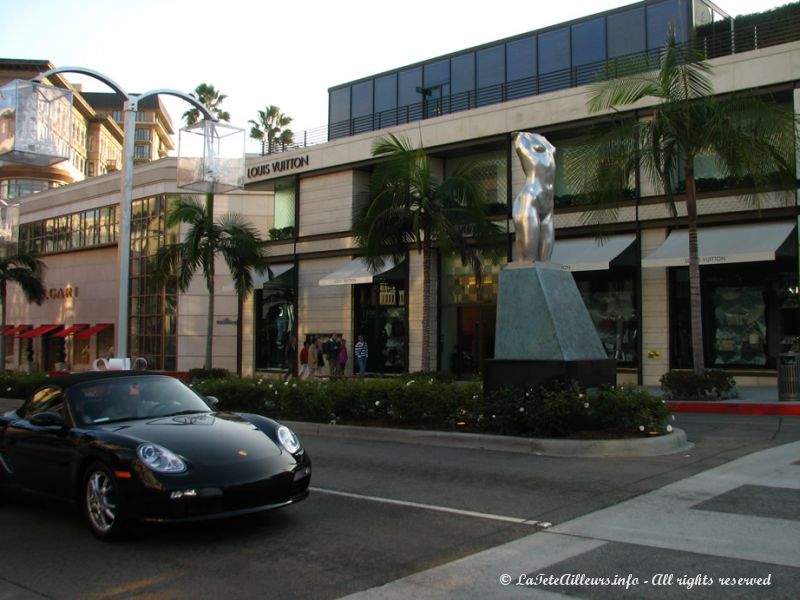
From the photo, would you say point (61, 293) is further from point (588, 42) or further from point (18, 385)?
point (588, 42)

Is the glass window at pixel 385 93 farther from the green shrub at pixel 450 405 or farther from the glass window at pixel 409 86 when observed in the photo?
the green shrub at pixel 450 405

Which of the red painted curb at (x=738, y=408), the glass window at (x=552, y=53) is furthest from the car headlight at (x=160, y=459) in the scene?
the glass window at (x=552, y=53)

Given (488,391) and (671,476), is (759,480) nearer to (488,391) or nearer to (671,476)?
(671,476)

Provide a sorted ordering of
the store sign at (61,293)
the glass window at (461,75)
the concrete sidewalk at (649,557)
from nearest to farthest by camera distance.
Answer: the concrete sidewalk at (649,557), the glass window at (461,75), the store sign at (61,293)

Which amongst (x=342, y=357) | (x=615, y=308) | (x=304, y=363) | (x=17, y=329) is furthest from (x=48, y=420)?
(x=17, y=329)

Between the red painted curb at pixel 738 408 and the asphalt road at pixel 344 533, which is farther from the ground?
the red painted curb at pixel 738 408

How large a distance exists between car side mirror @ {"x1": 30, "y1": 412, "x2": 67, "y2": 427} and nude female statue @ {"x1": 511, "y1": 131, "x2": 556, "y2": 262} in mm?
7984

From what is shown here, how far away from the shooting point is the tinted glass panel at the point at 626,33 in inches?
1085

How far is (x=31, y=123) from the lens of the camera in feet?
40.9

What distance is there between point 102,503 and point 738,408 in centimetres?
1332

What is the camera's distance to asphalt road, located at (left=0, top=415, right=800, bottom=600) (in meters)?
4.95

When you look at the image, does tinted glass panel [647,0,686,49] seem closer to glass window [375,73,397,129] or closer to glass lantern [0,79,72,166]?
glass window [375,73,397,129]

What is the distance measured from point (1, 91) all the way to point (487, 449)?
961 centimetres

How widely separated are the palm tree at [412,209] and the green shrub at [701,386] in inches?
255
